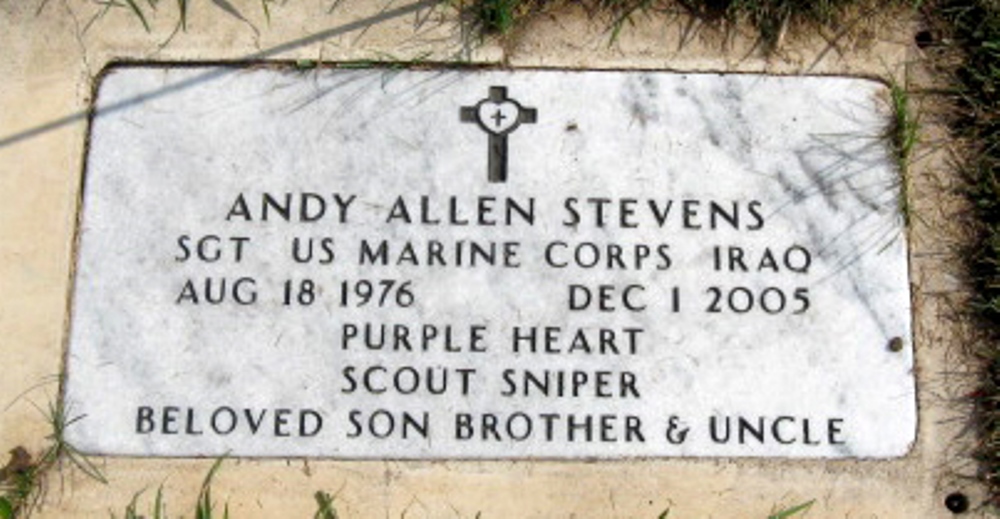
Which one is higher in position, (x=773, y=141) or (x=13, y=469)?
(x=773, y=141)

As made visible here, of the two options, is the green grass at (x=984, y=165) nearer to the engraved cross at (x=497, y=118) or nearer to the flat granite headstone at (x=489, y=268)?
the flat granite headstone at (x=489, y=268)

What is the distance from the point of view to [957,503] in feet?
8.16

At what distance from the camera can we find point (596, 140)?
2641 mm

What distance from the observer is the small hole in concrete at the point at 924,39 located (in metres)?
2.73

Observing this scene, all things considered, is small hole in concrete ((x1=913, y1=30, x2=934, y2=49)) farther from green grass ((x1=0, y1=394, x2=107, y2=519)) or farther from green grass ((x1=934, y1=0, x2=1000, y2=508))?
green grass ((x1=0, y1=394, x2=107, y2=519))

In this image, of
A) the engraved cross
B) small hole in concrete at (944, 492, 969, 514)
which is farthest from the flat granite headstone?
small hole in concrete at (944, 492, 969, 514)

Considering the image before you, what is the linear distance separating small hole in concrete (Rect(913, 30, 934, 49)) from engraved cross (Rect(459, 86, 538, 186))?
0.87 metres

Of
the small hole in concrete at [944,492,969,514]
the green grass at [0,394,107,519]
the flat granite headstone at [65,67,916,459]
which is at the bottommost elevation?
the small hole in concrete at [944,492,969,514]

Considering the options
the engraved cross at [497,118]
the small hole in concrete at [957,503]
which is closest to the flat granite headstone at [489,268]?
the engraved cross at [497,118]

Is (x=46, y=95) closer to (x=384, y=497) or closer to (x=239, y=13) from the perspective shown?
(x=239, y=13)

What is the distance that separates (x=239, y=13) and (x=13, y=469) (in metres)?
1.09

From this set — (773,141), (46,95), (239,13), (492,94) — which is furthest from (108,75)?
(773,141)

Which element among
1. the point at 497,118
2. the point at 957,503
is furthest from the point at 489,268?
the point at 957,503

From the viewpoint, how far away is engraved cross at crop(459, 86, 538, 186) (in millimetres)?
2627
